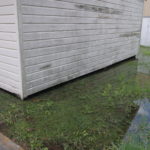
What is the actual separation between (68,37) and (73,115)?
1538 mm

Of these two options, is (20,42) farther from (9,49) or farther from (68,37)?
(68,37)

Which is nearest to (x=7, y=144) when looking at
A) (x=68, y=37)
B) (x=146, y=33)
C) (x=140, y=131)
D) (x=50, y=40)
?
(x=140, y=131)

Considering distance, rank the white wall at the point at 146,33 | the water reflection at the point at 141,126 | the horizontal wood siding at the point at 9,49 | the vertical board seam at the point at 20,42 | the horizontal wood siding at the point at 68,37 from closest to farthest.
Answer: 1. the water reflection at the point at 141,126
2. the vertical board seam at the point at 20,42
3. the horizontal wood siding at the point at 9,49
4. the horizontal wood siding at the point at 68,37
5. the white wall at the point at 146,33

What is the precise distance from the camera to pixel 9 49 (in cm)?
276

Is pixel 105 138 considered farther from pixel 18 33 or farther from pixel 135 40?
pixel 135 40

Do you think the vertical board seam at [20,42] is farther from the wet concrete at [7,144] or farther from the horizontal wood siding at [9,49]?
the wet concrete at [7,144]

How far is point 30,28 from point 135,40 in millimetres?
4922

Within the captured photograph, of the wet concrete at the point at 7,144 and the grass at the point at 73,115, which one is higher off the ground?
the grass at the point at 73,115

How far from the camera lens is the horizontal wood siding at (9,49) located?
253cm

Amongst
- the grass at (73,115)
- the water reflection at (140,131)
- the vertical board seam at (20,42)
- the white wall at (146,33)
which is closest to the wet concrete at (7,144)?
the grass at (73,115)

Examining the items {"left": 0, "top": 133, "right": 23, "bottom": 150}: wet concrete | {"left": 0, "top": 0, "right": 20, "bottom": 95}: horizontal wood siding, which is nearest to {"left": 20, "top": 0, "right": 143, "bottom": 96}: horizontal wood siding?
{"left": 0, "top": 0, "right": 20, "bottom": 95}: horizontal wood siding

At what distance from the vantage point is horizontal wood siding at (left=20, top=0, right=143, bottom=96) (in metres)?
2.74

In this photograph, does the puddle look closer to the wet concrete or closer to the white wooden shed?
the wet concrete

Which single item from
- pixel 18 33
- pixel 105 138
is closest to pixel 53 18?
pixel 18 33
